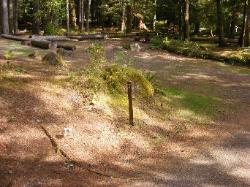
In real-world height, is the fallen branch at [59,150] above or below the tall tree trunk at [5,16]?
below

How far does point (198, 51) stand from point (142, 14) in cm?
2096

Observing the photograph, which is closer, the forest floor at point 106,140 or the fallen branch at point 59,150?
the forest floor at point 106,140


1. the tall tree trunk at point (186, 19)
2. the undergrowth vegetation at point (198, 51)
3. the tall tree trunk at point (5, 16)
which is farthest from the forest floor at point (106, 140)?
the tall tree trunk at point (186, 19)

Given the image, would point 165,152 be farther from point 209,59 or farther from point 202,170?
point 209,59

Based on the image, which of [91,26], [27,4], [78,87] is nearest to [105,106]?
[78,87]

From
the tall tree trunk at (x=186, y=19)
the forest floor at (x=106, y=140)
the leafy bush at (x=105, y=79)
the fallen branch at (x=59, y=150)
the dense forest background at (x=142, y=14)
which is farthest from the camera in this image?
the dense forest background at (x=142, y=14)

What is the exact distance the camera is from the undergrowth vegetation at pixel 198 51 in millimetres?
26919

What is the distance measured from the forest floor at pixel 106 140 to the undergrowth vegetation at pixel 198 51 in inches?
406

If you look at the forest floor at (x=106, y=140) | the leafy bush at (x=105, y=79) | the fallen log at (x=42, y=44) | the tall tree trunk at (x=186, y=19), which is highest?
the tall tree trunk at (x=186, y=19)

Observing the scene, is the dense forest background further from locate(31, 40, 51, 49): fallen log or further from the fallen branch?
the fallen branch

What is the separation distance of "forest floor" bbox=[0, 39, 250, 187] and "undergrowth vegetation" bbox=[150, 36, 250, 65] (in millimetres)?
10320

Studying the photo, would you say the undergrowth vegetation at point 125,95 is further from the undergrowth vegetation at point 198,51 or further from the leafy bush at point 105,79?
the undergrowth vegetation at point 198,51

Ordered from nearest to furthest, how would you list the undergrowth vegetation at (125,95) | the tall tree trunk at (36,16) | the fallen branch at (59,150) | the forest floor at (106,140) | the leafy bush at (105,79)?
the forest floor at (106,140), the fallen branch at (59,150), the undergrowth vegetation at (125,95), the leafy bush at (105,79), the tall tree trunk at (36,16)

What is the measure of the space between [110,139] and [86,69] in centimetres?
399
